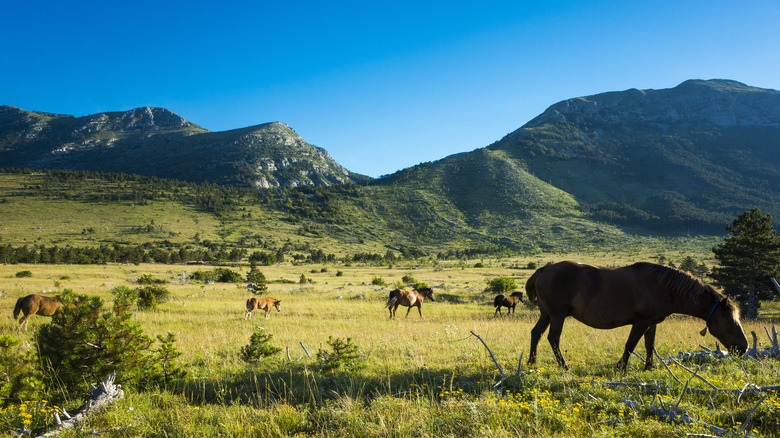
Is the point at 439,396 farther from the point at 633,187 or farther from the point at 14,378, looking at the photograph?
the point at 633,187

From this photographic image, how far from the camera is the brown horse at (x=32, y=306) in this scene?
11766 millimetres

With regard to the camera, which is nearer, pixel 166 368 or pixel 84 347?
pixel 84 347

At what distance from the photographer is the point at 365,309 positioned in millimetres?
19734

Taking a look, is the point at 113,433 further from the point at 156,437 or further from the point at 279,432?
the point at 279,432

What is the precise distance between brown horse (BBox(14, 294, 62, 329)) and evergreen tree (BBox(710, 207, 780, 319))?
1438 inches

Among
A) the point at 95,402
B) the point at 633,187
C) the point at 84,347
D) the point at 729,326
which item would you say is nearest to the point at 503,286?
the point at 729,326

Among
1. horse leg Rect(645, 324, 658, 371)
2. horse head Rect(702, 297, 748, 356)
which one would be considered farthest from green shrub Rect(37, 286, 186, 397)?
horse head Rect(702, 297, 748, 356)

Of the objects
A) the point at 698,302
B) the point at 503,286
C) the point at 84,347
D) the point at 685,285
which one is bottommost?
the point at 503,286

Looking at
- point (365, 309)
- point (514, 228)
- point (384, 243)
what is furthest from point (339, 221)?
point (365, 309)

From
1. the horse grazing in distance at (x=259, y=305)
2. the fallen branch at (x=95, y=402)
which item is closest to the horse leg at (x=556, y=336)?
the fallen branch at (x=95, y=402)

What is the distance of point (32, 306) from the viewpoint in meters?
11.8

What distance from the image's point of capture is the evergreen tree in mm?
21922

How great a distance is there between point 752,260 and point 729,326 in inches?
949

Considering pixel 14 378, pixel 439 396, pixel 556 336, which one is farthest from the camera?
pixel 556 336
